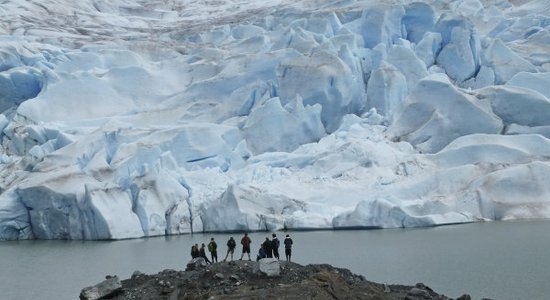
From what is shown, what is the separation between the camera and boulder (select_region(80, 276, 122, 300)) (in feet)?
27.2

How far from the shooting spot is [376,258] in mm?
13000

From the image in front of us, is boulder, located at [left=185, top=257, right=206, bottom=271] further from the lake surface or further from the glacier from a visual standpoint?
the glacier

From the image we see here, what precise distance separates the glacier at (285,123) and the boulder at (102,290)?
1002cm

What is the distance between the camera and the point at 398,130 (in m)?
22.1

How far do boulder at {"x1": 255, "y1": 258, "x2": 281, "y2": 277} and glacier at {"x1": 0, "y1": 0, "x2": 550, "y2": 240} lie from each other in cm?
964

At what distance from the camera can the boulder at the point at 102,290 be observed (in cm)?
830

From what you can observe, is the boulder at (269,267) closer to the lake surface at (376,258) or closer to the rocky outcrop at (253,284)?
the rocky outcrop at (253,284)

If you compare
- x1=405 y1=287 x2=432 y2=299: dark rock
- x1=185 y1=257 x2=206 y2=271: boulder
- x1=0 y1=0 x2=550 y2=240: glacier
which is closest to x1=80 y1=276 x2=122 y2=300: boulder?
x1=185 y1=257 x2=206 y2=271: boulder

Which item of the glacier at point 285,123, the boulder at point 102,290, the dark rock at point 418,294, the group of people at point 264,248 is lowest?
the dark rock at point 418,294

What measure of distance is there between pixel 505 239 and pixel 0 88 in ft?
63.2

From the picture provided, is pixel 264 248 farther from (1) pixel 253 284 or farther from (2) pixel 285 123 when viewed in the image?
(2) pixel 285 123

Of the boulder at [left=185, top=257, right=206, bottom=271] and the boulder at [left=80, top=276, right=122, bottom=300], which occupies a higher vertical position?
the boulder at [left=185, top=257, right=206, bottom=271]

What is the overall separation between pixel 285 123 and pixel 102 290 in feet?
50.1

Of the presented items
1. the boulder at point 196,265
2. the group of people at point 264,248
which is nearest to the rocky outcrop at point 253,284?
the boulder at point 196,265
